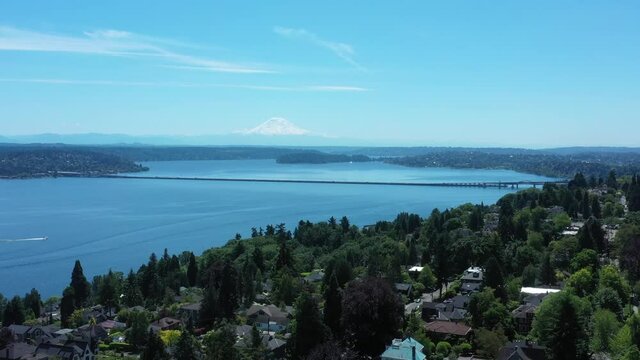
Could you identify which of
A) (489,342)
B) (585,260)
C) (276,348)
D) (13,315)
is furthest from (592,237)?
(13,315)

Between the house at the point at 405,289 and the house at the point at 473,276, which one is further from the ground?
the house at the point at 473,276

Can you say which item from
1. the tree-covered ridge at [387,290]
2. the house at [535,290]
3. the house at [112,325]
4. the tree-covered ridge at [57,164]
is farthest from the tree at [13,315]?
the tree-covered ridge at [57,164]

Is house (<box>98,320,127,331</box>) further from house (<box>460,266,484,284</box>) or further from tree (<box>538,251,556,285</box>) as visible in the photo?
tree (<box>538,251,556,285</box>)

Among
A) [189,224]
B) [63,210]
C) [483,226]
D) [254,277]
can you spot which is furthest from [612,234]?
[63,210]

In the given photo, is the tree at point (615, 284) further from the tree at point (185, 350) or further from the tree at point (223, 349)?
the tree at point (185, 350)

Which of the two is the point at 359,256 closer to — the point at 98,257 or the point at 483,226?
the point at 483,226

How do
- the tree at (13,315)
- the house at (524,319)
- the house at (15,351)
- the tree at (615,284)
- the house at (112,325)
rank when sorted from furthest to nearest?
1. the tree at (13,315)
2. the house at (112,325)
3. the tree at (615,284)
4. the house at (524,319)
5. the house at (15,351)
